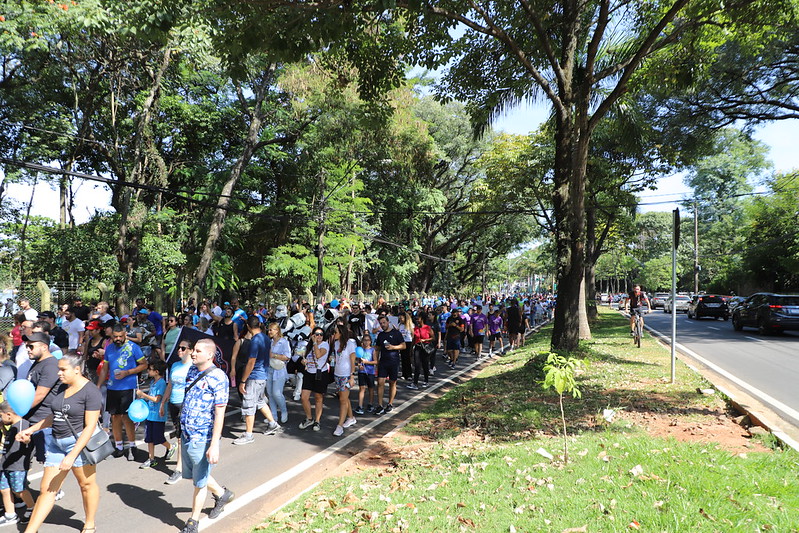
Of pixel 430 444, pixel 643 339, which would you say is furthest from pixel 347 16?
pixel 643 339

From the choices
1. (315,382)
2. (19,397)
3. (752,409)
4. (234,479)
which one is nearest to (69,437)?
(19,397)

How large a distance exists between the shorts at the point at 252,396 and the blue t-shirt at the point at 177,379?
1257mm

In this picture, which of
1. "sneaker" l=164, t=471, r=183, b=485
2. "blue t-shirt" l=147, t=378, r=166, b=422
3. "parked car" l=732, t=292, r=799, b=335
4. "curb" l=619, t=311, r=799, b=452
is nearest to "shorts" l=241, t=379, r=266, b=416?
"blue t-shirt" l=147, t=378, r=166, b=422

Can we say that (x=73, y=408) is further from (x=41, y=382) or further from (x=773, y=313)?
(x=773, y=313)

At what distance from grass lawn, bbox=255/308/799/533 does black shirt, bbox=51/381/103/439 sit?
189 cm

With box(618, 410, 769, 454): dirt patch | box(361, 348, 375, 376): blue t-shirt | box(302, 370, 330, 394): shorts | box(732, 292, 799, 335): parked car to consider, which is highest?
box(732, 292, 799, 335): parked car

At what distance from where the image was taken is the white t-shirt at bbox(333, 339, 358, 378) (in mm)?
7578

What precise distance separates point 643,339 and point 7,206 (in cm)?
3186

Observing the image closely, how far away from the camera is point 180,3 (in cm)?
648

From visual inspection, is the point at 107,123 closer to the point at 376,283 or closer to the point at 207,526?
the point at 376,283

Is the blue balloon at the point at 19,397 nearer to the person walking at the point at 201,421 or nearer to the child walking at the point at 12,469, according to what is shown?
the child walking at the point at 12,469

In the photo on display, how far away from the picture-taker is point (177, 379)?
5715 mm

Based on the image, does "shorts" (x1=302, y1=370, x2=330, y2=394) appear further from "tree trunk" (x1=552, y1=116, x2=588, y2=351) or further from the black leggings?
"tree trunk" (x1=552, y1=116, x2=588, y2=351)

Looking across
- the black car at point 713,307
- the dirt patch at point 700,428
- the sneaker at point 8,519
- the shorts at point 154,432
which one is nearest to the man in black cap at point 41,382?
the sneaker at point 8,519
